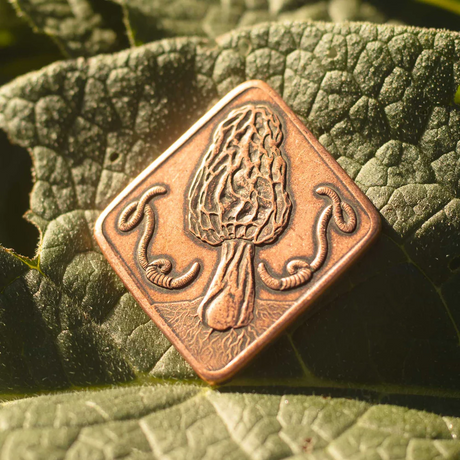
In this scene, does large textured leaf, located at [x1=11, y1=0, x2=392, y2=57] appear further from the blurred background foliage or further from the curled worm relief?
the curled worm relief

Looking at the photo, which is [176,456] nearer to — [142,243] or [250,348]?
[250,348]

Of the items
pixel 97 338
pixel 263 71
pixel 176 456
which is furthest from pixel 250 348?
pixel 263 71

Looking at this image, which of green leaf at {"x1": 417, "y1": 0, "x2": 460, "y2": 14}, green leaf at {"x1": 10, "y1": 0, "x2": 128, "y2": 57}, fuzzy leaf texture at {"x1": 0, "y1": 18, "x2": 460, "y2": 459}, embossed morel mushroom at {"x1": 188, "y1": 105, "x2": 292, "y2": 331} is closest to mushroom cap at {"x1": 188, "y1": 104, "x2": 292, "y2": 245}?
embossed morel mushroom at {"x1": 188, "y1": 105, "x2": 292, "y2": 331}

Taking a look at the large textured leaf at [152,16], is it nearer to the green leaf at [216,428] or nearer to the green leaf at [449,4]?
the green leaf at [449,4]

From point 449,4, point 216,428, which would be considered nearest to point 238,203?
point 216,428

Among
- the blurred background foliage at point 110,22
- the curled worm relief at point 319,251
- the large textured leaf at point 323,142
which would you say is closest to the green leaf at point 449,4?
the blurred background foliage at point 110,22

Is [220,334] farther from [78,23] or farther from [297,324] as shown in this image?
[78,23]
